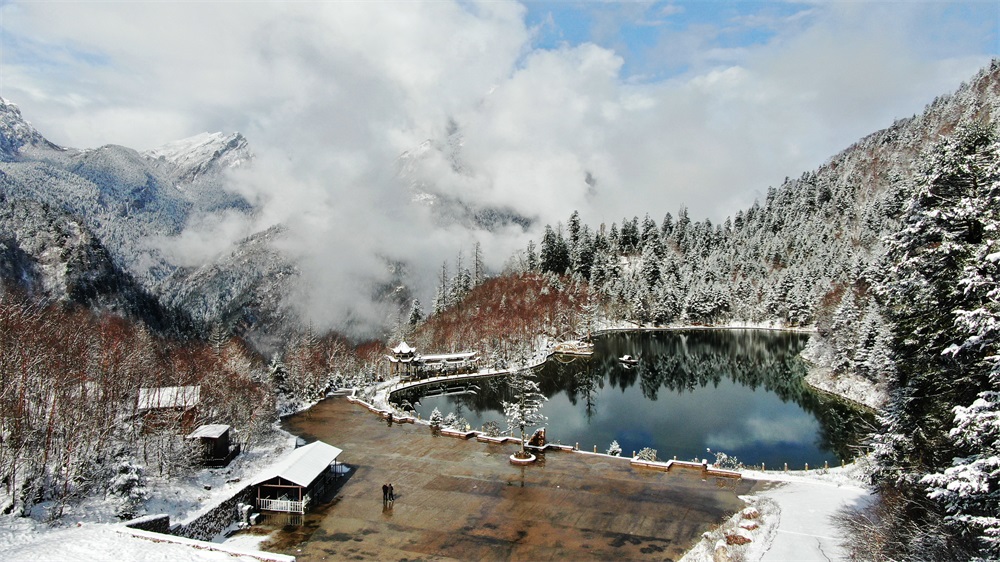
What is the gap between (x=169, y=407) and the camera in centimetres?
3388

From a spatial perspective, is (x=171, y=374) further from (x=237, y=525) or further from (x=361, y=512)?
(x=361, y=512)

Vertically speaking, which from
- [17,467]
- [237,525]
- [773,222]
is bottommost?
[237,525]

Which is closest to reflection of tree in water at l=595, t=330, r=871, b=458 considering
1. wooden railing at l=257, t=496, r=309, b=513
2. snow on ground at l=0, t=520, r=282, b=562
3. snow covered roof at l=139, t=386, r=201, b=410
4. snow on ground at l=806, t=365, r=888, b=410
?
snow on ground at l=806, t=365, r=888, b=410

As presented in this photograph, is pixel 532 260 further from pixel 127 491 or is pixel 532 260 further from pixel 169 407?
pixel 127 491

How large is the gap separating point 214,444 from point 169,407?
408 centimetres

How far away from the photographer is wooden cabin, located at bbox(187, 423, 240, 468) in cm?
3247

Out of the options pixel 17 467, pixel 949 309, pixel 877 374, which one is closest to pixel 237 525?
pixel 17 467

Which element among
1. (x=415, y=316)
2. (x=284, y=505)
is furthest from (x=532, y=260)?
(x=284, y=505)

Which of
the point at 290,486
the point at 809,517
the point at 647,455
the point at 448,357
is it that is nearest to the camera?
the point at 809,517

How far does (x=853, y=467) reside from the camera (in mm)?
34969

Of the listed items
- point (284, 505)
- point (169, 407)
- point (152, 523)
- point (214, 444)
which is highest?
point (169, 407)

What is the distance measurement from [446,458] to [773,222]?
179 metres

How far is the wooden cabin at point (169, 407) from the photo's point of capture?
1273 inches

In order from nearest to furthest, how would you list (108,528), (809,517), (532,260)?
(108,528)
(809,517)
(532,260)
